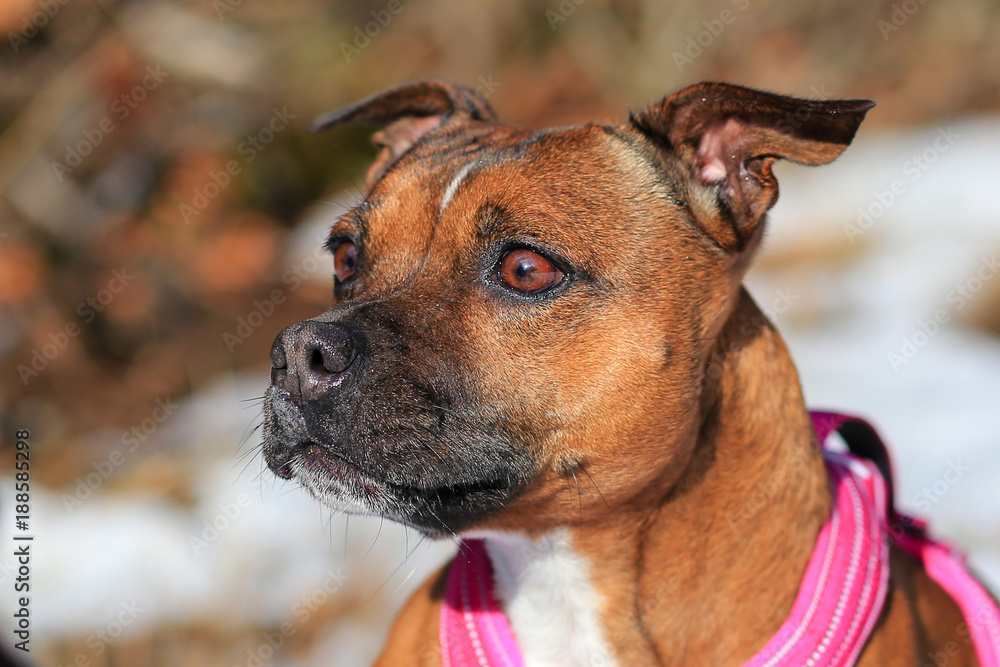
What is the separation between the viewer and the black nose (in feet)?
8.11

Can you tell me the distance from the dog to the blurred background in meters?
2.45

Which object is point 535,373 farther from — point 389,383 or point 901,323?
point 901,323

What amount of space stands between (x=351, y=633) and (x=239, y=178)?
5.32 m

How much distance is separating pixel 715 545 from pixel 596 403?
0.61 m

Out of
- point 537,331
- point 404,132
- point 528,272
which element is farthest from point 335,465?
point 404,132

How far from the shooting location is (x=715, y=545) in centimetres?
280

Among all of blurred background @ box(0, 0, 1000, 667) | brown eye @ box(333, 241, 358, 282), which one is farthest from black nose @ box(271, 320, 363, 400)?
blurred background @ box(0, 0, 1000, 667)

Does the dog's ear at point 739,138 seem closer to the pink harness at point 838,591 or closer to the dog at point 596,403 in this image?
the dog at point 596,403

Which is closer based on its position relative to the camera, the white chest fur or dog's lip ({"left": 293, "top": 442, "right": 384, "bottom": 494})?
dog's lip ({"left": 293, "top": 442, "right": 384, "bottom": 494})

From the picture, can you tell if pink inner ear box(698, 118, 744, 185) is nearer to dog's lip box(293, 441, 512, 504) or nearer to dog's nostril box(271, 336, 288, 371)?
dog's lip box(293, 441, 512, 504)

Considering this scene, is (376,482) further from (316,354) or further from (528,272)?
(528,272)

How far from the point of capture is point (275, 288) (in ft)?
28.9

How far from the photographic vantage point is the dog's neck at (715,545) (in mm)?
2795

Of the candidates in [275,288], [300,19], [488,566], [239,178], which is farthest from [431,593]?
[300,19]
